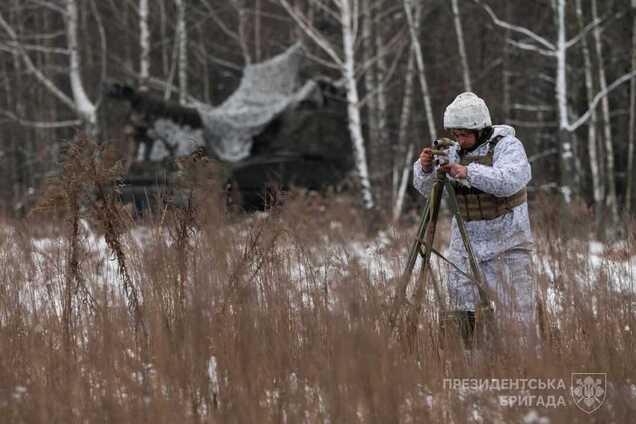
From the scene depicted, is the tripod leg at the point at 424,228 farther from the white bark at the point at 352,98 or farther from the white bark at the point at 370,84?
the white bark at the point at 370,84

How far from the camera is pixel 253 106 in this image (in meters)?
13.4

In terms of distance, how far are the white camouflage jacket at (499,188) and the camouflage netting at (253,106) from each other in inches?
342

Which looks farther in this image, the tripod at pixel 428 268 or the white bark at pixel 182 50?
the white bark at pixel 182 50

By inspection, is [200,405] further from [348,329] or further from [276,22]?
[276,22]

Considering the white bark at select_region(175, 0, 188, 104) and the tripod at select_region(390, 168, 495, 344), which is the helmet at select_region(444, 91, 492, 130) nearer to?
the tripod at select_region(390, 168, 495, 344)

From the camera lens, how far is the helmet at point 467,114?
12.7 feet

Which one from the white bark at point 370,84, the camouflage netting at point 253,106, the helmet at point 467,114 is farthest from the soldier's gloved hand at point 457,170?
the white bark at point 370,84

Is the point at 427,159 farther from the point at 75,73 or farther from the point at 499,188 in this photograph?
the point at 75,73

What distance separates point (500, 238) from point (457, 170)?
428mm

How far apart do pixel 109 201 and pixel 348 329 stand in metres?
1.77

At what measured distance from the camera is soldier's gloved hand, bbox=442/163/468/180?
370cm

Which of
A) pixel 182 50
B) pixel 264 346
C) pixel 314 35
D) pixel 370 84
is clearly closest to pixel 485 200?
pixel 264 346

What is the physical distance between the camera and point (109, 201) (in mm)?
4363

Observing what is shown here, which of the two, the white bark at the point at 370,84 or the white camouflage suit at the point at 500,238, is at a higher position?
the white bark at the point at 370,84
